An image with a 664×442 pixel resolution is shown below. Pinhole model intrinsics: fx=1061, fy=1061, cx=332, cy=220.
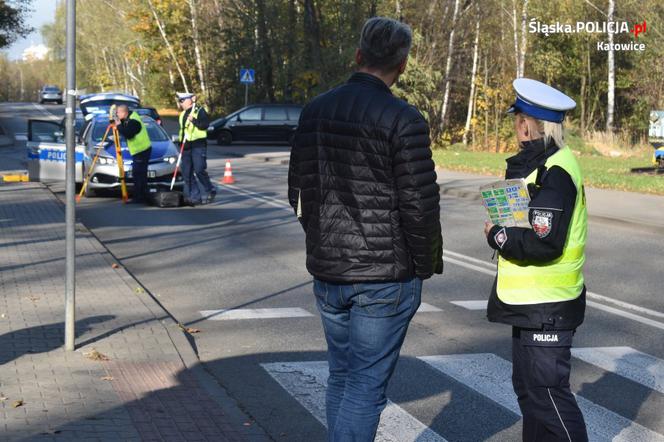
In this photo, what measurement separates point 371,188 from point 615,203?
16762 millimetres

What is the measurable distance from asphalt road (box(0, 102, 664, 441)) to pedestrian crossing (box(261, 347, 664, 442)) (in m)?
0.01

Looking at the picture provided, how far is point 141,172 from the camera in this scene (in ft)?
61.5

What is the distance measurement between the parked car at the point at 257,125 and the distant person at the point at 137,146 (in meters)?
23.3

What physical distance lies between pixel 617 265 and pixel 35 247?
6861mm

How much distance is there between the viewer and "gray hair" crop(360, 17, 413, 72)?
402cm

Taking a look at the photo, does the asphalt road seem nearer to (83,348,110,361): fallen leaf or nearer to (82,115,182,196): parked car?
(83,348,110,361): fallen leaf

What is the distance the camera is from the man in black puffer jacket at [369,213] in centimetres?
394

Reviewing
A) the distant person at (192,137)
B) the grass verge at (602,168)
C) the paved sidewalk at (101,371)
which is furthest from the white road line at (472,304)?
the grass verge at (602,168)

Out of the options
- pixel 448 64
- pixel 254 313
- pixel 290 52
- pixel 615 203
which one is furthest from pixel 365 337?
pixel 290 52

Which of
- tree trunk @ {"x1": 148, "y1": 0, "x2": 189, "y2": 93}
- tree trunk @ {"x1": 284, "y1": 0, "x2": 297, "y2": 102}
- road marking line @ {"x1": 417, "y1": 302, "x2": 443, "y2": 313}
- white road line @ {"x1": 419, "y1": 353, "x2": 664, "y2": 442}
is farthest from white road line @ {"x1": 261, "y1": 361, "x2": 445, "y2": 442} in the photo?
tree trunk @ {"x1": 148, "y1": 0, "x2": 189, "y2": 93}

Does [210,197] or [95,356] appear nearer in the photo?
[95,356]

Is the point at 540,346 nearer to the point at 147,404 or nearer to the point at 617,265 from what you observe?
the point at 147,404

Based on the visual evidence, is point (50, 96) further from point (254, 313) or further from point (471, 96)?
point (254, 313)

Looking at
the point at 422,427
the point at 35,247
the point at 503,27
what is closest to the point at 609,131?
the point at 503,27
